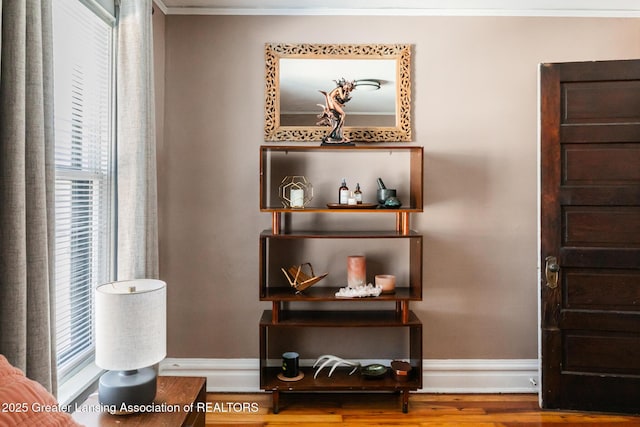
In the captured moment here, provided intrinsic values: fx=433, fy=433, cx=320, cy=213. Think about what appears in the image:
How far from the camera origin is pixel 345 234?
2533 mm

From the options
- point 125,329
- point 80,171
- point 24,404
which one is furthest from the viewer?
point 80,171

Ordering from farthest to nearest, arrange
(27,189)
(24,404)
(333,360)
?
(333,360) → (27,189) → (24,404)

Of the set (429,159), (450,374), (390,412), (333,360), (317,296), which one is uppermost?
(429,159)

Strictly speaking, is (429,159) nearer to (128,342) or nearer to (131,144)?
(131,144)

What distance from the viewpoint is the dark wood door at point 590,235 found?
2.49 m

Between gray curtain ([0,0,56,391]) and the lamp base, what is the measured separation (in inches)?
11.1

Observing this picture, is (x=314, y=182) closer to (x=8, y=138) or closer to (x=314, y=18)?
(x=314, y=18)

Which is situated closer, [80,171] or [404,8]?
[80,171]

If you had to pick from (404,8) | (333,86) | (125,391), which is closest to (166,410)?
(125,391)

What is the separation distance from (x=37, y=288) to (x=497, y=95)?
2609mm

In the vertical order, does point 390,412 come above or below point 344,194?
below

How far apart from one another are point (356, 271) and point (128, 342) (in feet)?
4.50

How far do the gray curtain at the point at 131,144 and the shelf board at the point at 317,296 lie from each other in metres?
0.73

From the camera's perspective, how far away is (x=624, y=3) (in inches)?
103
